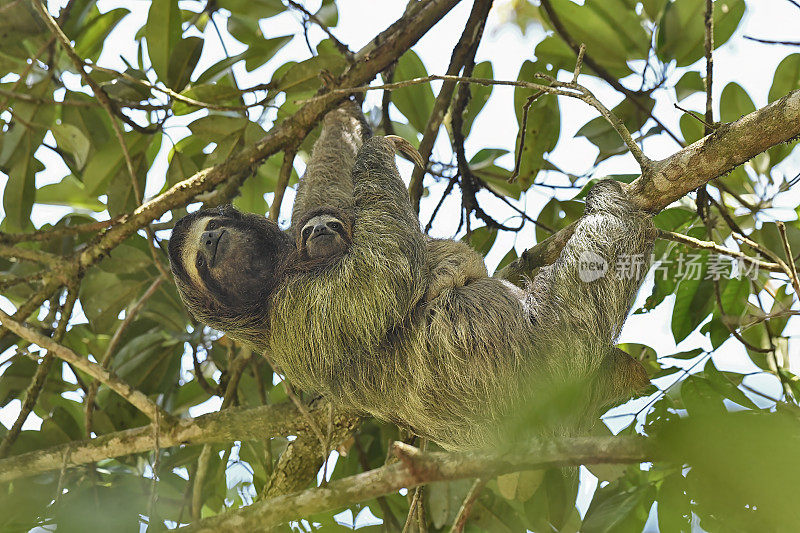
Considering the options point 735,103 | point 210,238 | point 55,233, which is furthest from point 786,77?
point 55,233

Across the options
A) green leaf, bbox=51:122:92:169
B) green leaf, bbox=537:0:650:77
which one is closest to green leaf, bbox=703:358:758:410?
green leaf, bbox=537:0:650:77

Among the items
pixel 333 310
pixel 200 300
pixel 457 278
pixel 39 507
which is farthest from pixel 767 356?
pixel 39 507

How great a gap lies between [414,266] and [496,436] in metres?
1.18

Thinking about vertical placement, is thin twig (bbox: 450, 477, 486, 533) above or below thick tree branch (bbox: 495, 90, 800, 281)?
below

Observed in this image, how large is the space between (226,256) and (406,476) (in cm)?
199

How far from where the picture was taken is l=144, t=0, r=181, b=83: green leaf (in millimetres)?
5270

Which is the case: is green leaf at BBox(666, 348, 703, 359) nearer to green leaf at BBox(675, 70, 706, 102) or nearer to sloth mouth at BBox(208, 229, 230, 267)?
green leaf at BBox(675, 70, 706, 102)

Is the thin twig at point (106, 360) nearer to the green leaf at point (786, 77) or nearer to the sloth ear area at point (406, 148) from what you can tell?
the sloth ear area at point (406, 148)

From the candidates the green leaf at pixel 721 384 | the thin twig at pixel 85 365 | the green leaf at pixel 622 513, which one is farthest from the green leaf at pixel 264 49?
the green leaf at pixel 622 513

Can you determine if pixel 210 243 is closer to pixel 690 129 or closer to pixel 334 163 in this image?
pixel 334 163

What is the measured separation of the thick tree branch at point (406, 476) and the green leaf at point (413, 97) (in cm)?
329

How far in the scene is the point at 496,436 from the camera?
429 cm

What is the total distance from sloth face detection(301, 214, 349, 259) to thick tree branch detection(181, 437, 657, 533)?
1615 millimetres

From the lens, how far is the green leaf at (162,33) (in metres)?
5.27
